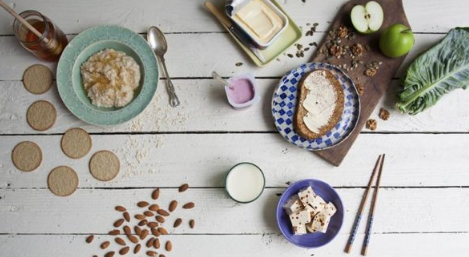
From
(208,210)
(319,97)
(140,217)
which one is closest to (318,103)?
(319,97)

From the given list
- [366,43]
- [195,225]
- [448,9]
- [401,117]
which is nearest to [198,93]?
[195,225]

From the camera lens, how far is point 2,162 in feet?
5.29

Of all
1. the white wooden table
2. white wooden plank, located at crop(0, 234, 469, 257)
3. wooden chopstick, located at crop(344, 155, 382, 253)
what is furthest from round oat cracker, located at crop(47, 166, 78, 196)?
wooden chopstick, located at crop(344, 155, 382, 253)

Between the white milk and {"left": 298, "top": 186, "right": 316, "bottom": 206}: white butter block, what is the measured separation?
0.46 ft

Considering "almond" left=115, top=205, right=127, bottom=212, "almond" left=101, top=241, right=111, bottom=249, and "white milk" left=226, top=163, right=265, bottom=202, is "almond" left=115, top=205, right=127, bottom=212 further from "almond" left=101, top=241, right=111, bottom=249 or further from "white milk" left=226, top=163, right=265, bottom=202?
"white milk" left=226, top=163, right=265, bottom=202

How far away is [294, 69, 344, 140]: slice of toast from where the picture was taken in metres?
1.55

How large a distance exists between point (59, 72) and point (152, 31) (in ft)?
1.22

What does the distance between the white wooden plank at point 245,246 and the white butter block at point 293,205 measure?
0.13m

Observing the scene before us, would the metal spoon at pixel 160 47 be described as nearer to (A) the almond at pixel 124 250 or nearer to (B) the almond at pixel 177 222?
(B) the almond at pixel 177 222

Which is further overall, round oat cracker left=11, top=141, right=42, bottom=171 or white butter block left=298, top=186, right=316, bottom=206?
round oat cracker left=11, top=141, right=42, bottom=171

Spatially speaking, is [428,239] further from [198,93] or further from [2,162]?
[2,162]

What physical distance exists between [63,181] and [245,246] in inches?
28.4

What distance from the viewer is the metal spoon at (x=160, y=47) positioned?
1.60 metres

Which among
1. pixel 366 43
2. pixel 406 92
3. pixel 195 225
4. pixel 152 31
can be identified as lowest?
pixel 195 225
